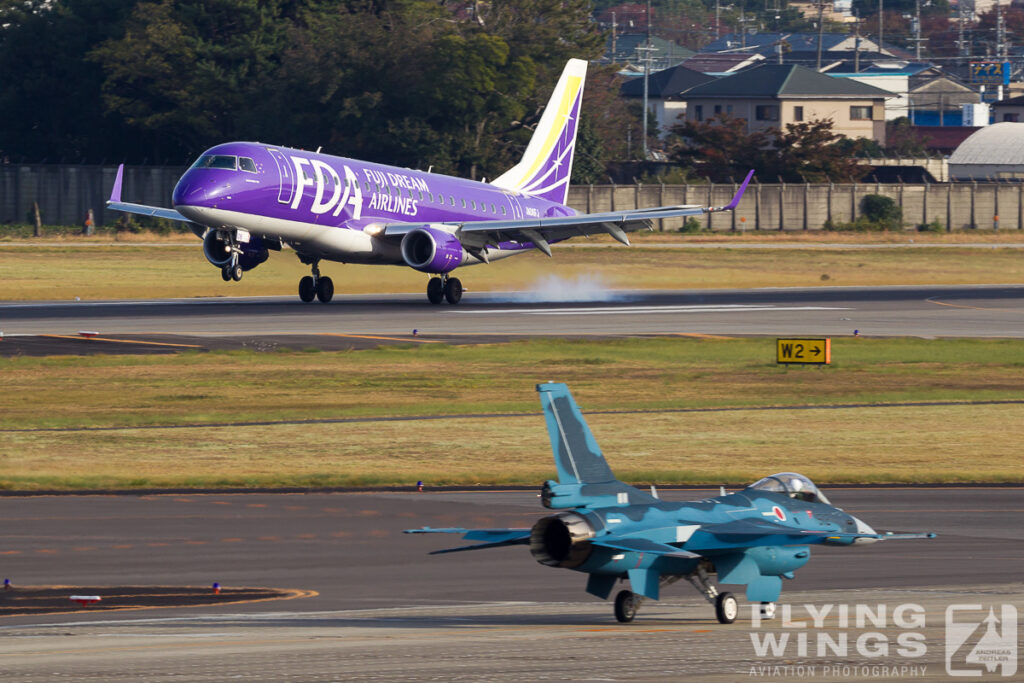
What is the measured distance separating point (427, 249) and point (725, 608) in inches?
1795

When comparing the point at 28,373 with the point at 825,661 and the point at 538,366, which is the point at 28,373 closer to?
the point at 538,366

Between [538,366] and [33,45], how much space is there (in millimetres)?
95597

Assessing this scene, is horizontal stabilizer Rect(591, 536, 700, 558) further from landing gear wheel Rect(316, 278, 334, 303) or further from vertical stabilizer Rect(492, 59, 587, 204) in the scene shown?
vertical stabilizer Rect(492, 59, 587, 204)

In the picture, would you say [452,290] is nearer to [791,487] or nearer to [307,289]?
[307,289]

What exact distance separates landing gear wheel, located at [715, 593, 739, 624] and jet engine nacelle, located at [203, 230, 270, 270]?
4230 centimetres

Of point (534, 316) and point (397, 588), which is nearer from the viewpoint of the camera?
point (397, 588)

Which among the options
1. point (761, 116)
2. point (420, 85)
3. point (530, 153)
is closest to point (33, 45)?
point (420, 85)

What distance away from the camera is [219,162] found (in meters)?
57.7

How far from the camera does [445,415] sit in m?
42.0

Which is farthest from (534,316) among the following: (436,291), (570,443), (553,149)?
(570,443)

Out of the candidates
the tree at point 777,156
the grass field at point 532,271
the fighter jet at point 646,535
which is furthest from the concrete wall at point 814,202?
the fighter jet at point 646,535

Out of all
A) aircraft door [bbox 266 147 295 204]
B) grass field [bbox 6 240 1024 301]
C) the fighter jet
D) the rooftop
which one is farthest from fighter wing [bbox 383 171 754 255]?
the rooftop

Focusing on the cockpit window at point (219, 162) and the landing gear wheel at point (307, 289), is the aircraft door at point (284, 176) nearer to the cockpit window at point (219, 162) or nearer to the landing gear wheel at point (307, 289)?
the cockpit window at point (219, 162)

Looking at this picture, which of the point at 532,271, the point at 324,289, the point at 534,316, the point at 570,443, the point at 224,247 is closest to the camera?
the point at 570,443
